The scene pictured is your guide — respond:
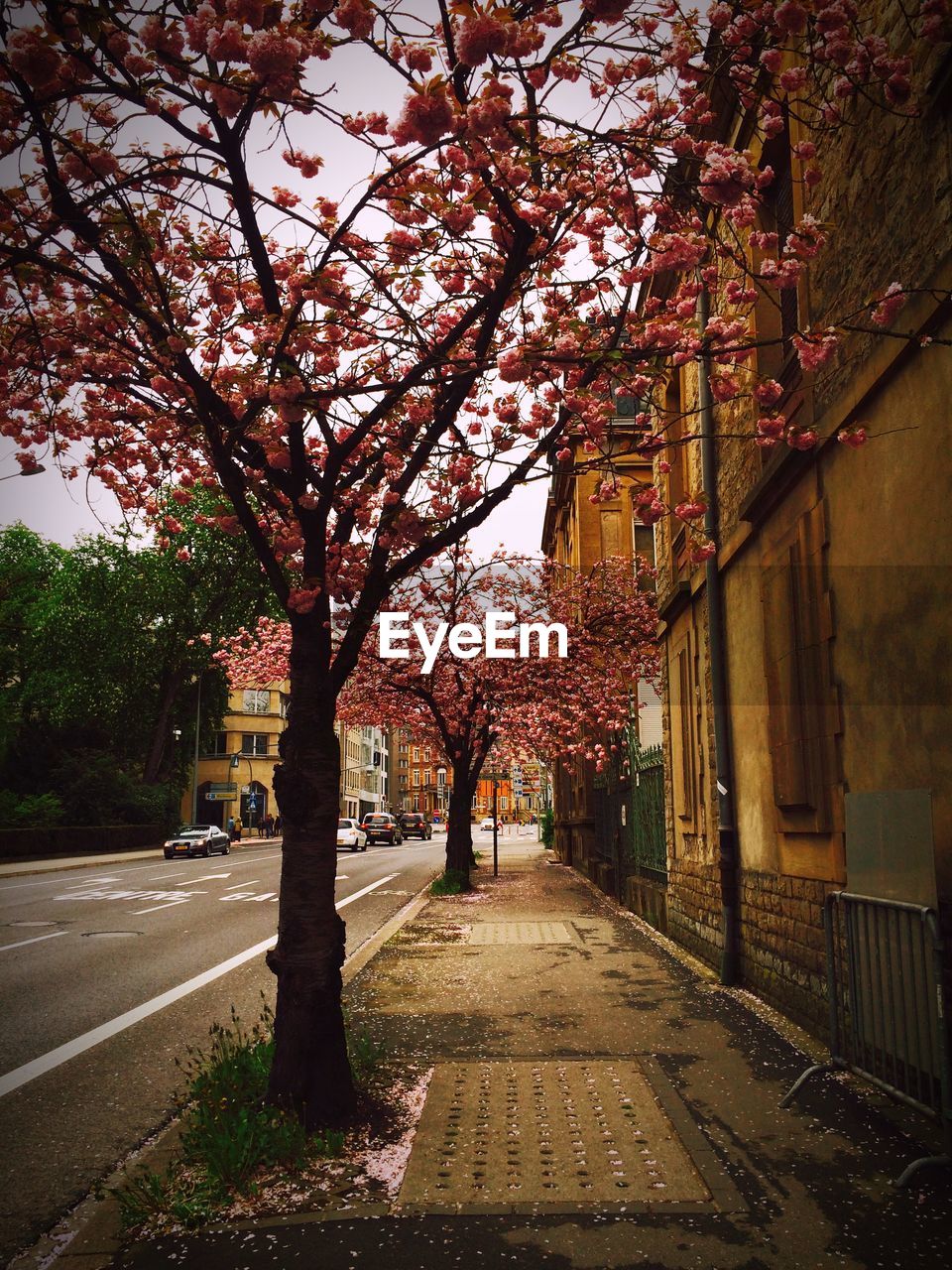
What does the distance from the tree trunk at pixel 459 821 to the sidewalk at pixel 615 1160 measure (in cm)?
1341

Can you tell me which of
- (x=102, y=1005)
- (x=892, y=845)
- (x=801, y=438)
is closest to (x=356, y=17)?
(x=801, y=438)

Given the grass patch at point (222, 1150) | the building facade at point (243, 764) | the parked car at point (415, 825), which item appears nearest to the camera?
the grass patch at point (222, 1150)

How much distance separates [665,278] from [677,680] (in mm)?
5479

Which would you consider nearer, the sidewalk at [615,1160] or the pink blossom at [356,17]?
the sidewalk at [615,1160]

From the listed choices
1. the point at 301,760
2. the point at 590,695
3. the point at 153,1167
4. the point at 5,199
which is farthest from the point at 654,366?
the point at 590,695

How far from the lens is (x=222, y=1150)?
446cm

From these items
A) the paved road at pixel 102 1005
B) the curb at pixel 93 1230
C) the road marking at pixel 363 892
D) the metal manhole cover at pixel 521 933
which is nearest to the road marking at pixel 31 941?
Result: the paved road at pixel 102 1005

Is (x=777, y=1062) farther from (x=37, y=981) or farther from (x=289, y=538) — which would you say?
(x=37, y=981)

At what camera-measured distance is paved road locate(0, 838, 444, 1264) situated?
531cm

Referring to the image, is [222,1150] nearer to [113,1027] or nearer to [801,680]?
[113,1027]

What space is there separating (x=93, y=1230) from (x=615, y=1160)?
232cm

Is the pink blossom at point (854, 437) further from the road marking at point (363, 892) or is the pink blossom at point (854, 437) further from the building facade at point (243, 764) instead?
the building facade at point (243, 764)

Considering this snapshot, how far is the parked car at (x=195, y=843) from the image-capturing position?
40.1 m

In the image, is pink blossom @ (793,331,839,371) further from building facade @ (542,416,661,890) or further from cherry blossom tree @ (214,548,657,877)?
cherry blossom tree @ (214,548,657,877)
